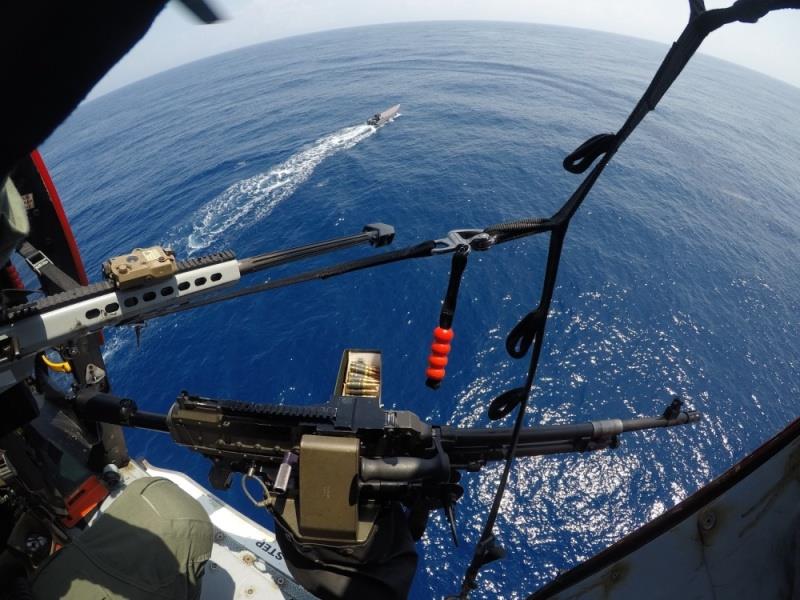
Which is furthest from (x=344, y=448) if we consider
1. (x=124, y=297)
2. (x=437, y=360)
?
(x=124, y=297)

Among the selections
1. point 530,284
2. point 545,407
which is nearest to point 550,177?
point 530,284

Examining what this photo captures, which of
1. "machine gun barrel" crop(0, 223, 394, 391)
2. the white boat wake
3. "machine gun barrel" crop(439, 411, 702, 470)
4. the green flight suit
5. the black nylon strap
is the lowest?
the white boat wake

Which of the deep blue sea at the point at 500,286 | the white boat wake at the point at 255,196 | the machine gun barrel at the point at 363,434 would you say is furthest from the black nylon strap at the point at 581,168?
the white boat wake at the point at 255,196

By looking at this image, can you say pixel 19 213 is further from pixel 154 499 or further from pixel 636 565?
pixel 154 499

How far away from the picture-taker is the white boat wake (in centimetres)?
2652

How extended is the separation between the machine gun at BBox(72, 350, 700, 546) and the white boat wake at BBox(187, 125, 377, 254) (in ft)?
73.2

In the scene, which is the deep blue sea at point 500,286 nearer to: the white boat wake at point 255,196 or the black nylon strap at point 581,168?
the white boat wake at point 255,196

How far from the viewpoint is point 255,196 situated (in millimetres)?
30047

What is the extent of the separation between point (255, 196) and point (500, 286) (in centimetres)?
1969

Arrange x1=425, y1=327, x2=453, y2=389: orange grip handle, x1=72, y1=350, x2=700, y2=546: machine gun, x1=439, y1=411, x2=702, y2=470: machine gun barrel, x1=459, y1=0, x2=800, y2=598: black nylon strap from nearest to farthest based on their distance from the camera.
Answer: x1=459, y1=0, x2=800, y2=598: black nylon strap < x1=72, y1=350, x2=700, y2=546: machine gun < x1=425, y1=327, x2=453, y2=389: orange grip handle < x1=439, y1=411, x2=702, y2=470: machine gun barrel

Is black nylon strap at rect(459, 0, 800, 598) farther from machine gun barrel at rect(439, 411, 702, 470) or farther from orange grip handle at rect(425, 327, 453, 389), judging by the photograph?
machine gun barrel at rect(439, 411, 702, 470)

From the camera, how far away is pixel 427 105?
49.1 metres

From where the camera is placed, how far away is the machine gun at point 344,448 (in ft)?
12.7

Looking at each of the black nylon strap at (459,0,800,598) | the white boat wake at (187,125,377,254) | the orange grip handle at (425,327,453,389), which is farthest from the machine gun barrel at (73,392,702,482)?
the white boat wake at (187,125,377,254)
